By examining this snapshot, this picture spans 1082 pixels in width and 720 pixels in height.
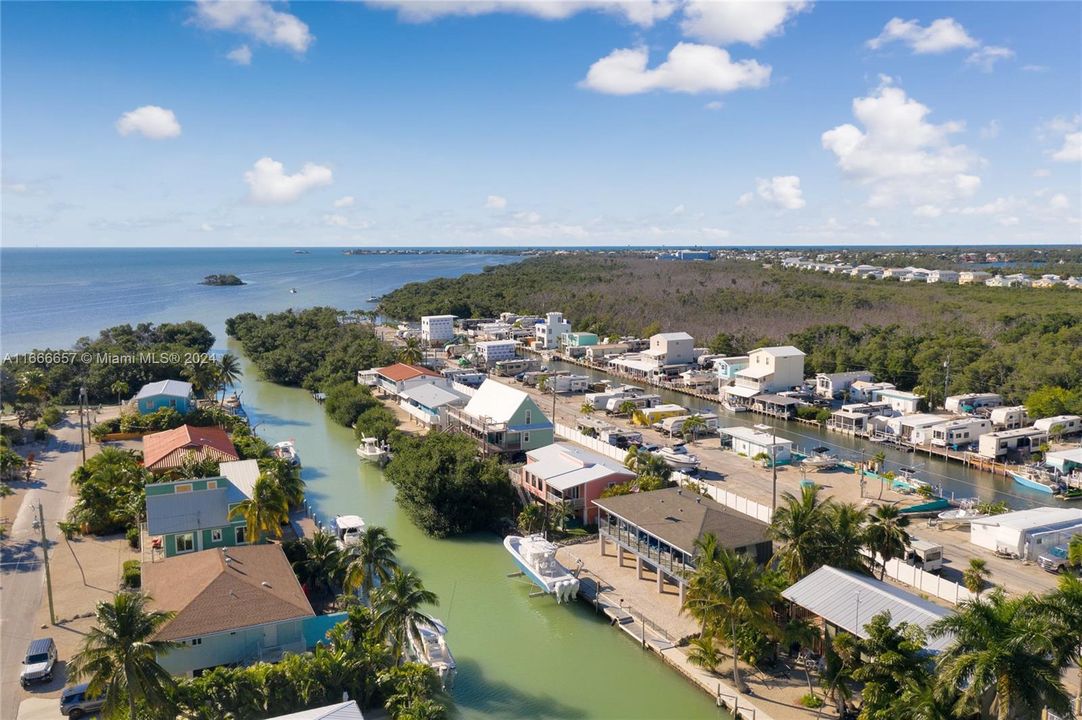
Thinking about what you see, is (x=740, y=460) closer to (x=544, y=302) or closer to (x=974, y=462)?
(x=974, y=462)

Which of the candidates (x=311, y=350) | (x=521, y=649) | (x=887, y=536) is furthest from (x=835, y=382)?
(x=311, y=350)

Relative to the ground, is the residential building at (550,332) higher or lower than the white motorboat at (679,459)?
higher

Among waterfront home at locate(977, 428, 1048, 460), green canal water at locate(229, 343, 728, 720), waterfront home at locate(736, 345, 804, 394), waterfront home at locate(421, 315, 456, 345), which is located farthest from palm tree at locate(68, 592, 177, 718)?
waterfront home at locate(421, 315, 456, 345)

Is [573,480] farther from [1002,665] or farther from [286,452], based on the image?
[1002,665]

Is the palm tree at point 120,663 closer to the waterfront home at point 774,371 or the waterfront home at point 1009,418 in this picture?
the waterfront home at point 774,371

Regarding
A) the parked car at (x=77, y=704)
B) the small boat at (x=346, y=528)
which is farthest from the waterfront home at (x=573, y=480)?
the parked car at (x=77, y=704)

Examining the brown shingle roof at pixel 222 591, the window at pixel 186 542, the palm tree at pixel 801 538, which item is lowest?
the window at pixel 186 542

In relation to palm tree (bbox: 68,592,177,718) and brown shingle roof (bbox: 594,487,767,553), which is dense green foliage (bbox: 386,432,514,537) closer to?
brown shingle roof (bbox: 594,487,767,553)

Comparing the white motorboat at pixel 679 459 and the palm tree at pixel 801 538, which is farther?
the white motorboat at pixel 679 459
